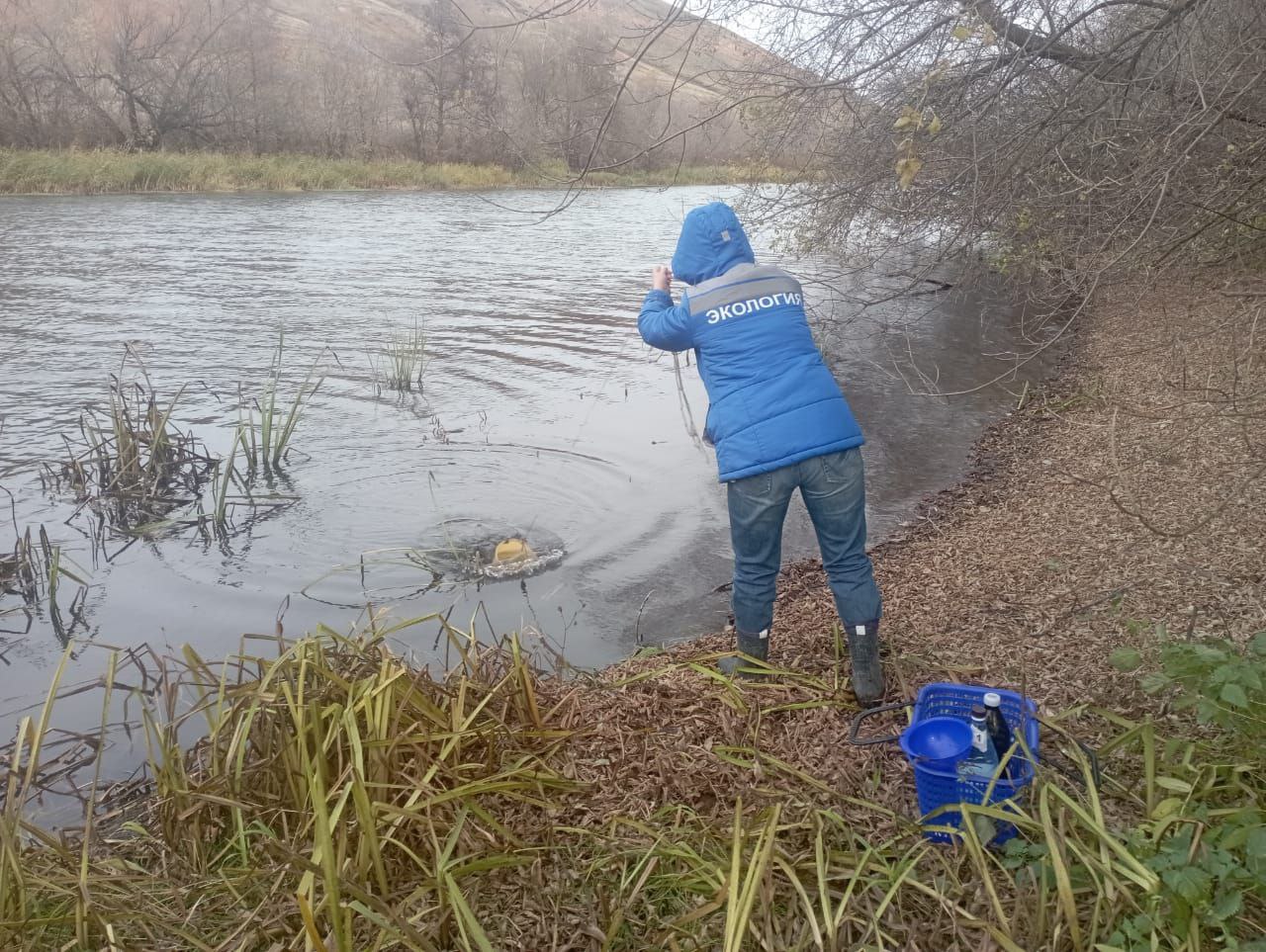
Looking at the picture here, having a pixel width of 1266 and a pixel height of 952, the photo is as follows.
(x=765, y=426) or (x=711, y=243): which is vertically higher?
(x=711, y=243)

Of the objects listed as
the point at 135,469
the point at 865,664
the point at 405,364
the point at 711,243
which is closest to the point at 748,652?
the point at 865,664

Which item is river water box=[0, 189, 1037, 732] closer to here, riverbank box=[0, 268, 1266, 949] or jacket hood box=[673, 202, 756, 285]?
jacket hood box=[673, 202, 756, 285]

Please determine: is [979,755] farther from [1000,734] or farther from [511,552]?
[511,552]

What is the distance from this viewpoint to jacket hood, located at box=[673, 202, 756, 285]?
4.09 meters

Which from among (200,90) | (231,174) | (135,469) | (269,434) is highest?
(200,90)

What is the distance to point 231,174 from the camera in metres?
32.6

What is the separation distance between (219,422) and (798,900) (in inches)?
309

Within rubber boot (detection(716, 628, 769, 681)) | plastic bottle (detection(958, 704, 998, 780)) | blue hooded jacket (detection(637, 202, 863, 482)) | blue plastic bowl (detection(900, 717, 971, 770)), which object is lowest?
rubber boot (detection(716, 628, 769, 681))

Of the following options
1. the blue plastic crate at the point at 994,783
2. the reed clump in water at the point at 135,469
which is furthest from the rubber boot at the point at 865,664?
the reed clump in water at the point at 135,469

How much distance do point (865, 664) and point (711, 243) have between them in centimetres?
173

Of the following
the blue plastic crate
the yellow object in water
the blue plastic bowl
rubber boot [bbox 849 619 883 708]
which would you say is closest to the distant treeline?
the yellow object in water

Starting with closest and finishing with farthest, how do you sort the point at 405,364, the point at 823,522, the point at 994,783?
the point at 994,783, the point at 823,522, the point at 405,364

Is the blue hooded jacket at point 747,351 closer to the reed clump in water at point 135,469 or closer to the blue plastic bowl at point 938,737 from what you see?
the blue plastic bowl at point 938,737

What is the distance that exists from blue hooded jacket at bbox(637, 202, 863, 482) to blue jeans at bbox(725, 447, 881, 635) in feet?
0.21
